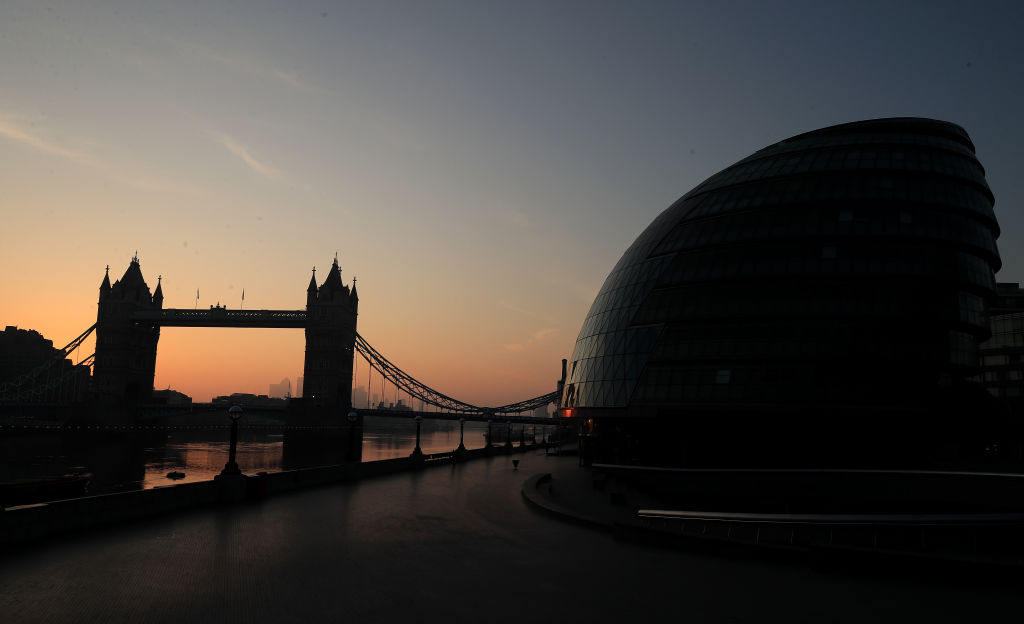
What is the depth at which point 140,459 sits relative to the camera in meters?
97.9

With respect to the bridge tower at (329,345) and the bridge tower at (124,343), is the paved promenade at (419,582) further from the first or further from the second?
the bridge tower at (124,343)

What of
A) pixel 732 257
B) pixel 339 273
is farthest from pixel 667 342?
pixel 339 273

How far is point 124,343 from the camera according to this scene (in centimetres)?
16525

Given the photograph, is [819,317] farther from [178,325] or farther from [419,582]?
[178,325]

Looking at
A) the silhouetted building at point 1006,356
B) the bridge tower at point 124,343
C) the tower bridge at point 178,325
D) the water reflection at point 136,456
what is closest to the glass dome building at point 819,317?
the water reflection at point 136,456

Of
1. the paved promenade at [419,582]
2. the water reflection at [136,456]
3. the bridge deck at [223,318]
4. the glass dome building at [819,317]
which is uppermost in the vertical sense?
the bridge deck at [223,318]

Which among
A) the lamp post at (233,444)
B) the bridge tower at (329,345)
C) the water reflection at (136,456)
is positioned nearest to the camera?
the lamp post at (233,444)

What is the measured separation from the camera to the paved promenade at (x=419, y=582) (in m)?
12.6

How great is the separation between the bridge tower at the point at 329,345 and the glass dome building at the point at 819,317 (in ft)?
393

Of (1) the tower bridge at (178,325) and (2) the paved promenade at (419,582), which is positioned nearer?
(2) the paved promenade at (419,582)

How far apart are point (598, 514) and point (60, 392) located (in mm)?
209766

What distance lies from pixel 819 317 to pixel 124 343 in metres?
172

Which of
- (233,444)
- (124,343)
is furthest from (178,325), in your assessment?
(233,444)

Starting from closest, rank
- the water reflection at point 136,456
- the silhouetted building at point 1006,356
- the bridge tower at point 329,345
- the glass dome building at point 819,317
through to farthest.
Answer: the glass dome building at point 819,317
the water reflection at point 136,456
the silhouetted building at point 1006,356
the bridge tower at point 329,345
